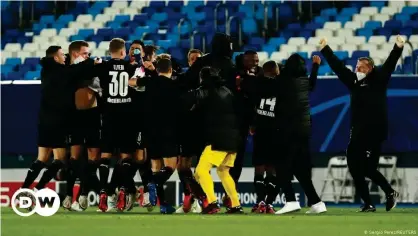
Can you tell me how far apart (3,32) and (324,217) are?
16.4 m

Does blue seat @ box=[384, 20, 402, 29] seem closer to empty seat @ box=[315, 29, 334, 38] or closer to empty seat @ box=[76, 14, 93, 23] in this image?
empty seat @ box=[315, 29, 334, 38]

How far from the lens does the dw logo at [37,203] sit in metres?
16.9

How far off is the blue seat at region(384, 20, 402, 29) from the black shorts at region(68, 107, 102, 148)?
987 cm

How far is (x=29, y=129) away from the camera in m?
21.5

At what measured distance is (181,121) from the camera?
17.1m

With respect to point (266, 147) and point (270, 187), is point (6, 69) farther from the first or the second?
point (270, 187)

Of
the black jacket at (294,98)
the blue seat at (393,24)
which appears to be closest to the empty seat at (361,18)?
the blue seat at (393,24)

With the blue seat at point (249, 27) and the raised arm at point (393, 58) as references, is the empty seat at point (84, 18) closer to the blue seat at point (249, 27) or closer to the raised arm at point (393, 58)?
the blue seat at point (249, 27)

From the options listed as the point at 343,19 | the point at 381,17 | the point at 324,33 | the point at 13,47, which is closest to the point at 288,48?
the point at 324,33

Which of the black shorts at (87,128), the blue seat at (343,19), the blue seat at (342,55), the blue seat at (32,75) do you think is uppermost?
the blue seat at (343,19)

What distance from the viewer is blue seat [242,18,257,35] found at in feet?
87.6

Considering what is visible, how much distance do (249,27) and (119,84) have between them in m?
10.5

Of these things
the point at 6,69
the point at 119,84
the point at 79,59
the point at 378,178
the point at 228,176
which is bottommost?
the point at 378,178

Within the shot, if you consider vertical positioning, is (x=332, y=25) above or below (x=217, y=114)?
above
